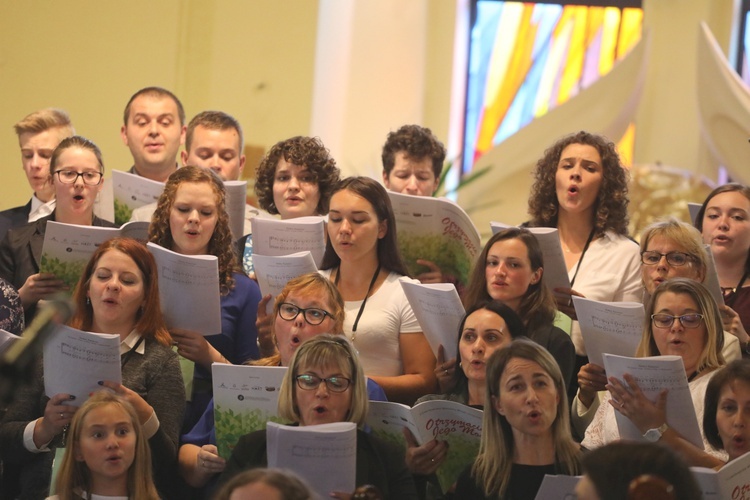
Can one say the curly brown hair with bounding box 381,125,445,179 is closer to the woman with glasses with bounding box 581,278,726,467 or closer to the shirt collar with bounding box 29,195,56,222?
the shirt collar with bounding box 29,195,56,222

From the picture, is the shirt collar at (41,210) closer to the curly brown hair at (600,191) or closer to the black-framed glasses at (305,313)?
the black-framed glasses at (305,313)

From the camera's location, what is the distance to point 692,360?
12.4 ft

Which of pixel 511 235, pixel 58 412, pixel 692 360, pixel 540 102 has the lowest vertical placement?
pixel 58 412

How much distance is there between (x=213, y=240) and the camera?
443 cm

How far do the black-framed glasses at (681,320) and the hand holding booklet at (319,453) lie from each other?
106cm

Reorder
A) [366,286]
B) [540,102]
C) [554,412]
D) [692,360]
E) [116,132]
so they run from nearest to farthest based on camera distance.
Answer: [554,412] → [692,360] → [366,286] → [116,132] → [540,102]

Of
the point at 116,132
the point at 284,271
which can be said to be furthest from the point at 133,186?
the point at 116,132

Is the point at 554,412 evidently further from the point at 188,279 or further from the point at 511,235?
the point at 188,279

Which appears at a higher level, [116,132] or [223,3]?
[223,3]

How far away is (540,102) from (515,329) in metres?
6.35

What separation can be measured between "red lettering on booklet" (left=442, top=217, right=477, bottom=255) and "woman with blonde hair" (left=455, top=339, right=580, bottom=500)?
3.55ft

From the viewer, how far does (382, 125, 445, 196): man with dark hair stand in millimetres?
5250

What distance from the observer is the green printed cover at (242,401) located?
11.8ft

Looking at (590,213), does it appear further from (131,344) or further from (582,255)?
(131,344)
